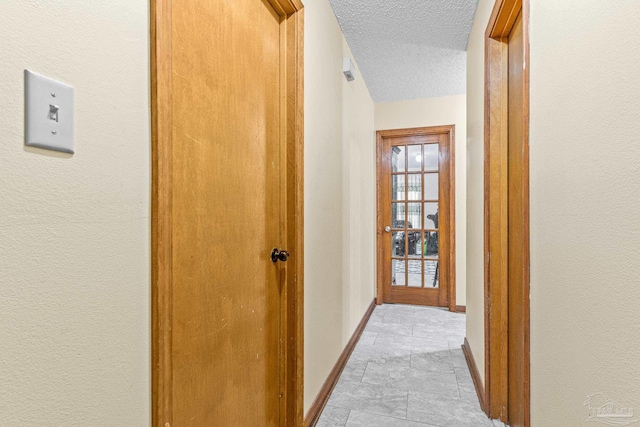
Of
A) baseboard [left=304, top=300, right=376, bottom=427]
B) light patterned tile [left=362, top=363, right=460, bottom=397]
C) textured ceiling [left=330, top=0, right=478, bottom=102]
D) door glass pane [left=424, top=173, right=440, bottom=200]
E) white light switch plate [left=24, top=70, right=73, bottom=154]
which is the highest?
textured ceiling [left=330, top=0, right=478, bottom=102]

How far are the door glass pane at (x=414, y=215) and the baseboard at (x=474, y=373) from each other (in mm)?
1633

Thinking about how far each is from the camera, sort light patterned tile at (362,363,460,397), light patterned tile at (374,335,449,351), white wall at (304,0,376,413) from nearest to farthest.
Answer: white wall at (304,0,376,413), light patterned tile at (362,363,460,397), light patterned tile at (374,335,449,351)

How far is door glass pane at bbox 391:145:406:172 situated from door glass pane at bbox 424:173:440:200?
31 centimetres

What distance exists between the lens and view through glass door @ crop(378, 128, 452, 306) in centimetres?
397

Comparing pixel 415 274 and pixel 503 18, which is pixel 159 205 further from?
pixel 415 274

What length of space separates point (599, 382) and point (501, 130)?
1440mm

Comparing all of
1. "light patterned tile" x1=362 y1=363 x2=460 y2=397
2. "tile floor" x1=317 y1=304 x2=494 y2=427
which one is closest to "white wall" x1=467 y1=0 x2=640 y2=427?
"tile floor" x1=317 y1=304 x2=494 y2=427

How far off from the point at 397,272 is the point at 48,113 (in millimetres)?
3979

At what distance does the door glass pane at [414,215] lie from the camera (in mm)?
4078

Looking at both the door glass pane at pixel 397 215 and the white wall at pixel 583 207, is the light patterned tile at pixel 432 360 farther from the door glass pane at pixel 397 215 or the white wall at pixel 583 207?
the door glass pane at pixel 397 215

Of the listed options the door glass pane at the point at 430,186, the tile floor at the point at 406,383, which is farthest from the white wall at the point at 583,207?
the door glass pane at the point at 430,186

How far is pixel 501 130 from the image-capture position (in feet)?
6.05

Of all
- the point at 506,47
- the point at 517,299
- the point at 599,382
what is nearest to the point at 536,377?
the point at 599,382

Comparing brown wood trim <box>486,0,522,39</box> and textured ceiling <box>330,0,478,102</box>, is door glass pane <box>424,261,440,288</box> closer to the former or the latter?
textured ceiling <box>330,0,478,102</box>
